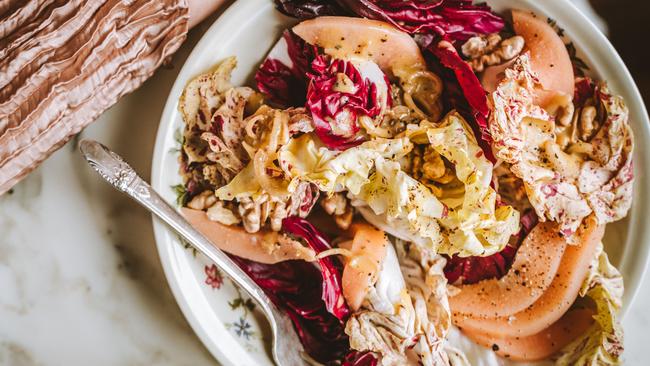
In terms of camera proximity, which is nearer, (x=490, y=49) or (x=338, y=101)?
(x=338, y=101)

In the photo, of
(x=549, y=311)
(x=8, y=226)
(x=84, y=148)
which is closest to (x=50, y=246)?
(x=8, y=226)

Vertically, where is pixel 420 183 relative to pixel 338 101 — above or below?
below

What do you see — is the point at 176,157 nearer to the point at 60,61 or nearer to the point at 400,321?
the point at 60,61

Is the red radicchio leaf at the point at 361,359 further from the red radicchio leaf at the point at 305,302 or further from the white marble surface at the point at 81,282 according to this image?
the white marble surface at the point at 81,282

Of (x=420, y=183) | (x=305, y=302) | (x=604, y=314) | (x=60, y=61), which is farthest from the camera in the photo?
(x=305, y=302)

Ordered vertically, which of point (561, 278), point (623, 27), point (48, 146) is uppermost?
point (623, 27)

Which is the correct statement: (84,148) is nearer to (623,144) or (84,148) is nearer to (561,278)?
(561,278)

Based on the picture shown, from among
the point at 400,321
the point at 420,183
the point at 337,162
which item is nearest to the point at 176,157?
the point at 337,162
